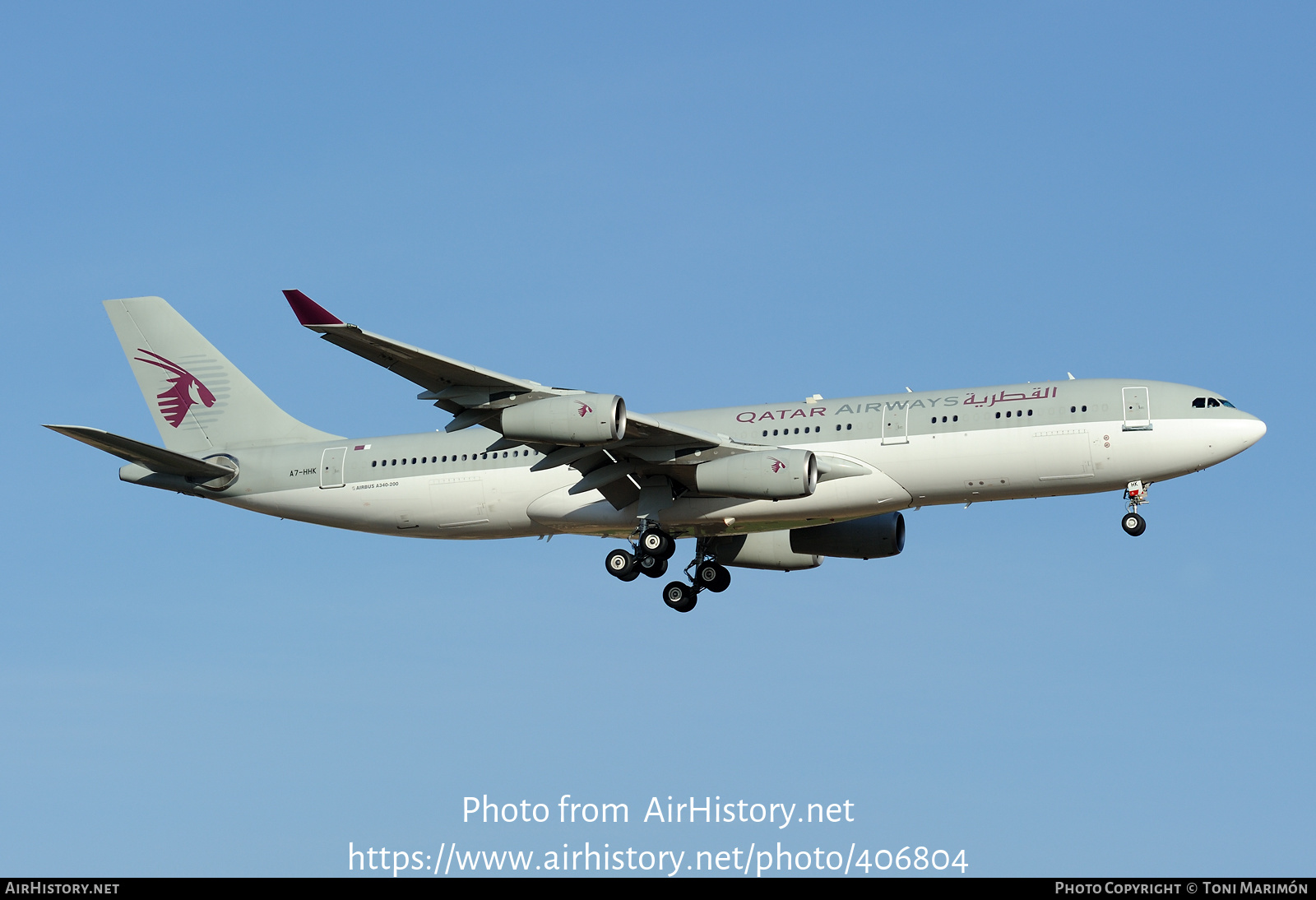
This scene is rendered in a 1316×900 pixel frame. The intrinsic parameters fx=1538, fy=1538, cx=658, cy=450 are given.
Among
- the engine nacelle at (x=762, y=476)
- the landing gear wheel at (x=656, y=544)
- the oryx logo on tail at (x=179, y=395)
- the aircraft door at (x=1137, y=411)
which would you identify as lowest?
the landing gear wheel at (x=656, y=544)

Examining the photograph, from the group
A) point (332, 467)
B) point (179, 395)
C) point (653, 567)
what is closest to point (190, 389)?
point (179, 395)

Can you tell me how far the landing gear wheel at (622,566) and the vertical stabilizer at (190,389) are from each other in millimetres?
9598

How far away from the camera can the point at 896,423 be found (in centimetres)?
3781

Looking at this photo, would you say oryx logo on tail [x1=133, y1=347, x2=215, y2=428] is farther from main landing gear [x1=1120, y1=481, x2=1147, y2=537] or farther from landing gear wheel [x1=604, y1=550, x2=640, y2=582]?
main landing gear [x1=1120, y1=481, x2=1147, y2=537]

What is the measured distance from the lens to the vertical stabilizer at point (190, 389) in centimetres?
4462

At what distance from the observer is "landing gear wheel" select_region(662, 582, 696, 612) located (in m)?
43.0

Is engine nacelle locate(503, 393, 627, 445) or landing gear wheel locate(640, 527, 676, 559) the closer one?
engine nacelle locate(503, 393, 627, 445)

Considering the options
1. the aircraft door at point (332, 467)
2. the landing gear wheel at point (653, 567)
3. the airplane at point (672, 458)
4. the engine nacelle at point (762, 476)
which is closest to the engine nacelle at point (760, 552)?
the airplane at point (672, 458)

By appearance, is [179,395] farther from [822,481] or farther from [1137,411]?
[1137,411]

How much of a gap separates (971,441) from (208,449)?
21952mm

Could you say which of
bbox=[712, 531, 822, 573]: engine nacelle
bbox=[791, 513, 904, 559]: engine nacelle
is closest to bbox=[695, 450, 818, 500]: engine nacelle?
bbox=[791, 513, 904, 559]: engine nacelle

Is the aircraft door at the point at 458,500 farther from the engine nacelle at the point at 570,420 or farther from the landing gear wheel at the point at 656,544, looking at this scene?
the engine nacelle at the point at 570,420

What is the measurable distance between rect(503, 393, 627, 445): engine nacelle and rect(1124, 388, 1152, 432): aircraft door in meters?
12.0
